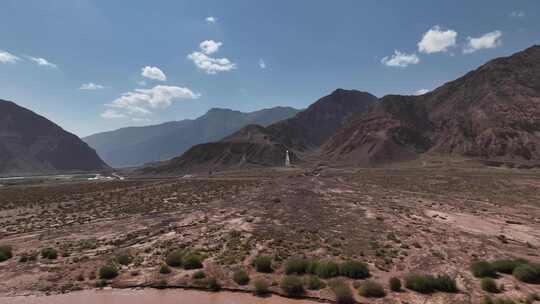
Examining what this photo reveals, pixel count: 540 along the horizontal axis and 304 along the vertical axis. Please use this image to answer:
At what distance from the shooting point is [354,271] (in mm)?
15086

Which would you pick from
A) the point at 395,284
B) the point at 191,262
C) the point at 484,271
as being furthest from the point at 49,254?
the point at 484,271

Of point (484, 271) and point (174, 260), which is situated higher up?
point (174, 260)

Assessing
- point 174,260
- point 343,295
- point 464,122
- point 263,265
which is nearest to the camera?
point 343,295

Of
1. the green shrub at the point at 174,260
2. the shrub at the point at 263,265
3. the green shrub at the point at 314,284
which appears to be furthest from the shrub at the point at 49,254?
the green shrub at the point at 314,284

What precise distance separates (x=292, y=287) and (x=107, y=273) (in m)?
9.26

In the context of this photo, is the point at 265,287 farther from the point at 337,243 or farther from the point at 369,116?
the point at 369,116

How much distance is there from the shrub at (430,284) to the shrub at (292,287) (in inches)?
193

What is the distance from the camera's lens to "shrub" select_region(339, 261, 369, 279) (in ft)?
49.3

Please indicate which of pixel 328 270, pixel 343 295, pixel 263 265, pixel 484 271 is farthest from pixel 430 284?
pixel 263 265

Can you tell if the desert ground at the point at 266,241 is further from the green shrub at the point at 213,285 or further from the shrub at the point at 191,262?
the shrub at the point at 191,262

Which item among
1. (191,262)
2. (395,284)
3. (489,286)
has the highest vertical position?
(191,262)

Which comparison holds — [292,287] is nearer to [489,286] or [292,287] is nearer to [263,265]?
[263,265]

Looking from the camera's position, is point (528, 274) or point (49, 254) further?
point (49, 254)

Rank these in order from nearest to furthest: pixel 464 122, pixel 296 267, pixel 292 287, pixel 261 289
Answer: pixel 292 287, pixel 261 289, pixel 296 267, pixel 464 122
